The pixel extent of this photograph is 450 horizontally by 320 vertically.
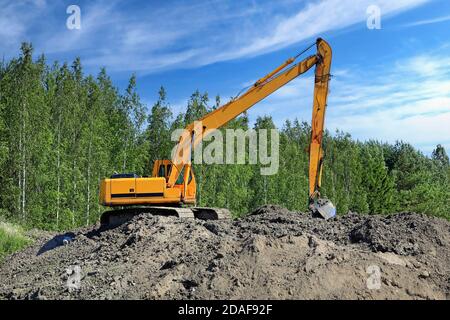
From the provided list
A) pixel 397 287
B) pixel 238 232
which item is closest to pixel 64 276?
pixel 238 232

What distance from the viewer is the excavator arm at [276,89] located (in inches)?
586

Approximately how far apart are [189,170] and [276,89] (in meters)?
3.81

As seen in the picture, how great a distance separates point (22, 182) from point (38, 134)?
2.41m

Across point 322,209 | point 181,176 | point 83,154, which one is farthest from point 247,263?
point 83,154

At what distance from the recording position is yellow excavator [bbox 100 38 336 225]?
14984mm

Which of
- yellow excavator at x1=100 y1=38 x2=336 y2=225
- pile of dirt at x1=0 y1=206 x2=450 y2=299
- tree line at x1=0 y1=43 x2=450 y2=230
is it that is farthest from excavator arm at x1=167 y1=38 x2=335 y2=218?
tree line at x1=0 y1=43 x2=450 y2=230

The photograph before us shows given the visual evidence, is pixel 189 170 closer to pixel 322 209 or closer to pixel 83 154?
pixel 322 209

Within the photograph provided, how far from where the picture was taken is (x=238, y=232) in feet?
41.2

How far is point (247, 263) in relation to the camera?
969cm

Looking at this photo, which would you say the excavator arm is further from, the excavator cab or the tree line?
the tree line

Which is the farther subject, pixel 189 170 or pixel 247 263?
pixel 189 170

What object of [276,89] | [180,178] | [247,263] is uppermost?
[276,89]

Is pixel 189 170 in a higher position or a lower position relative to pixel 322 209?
higher
